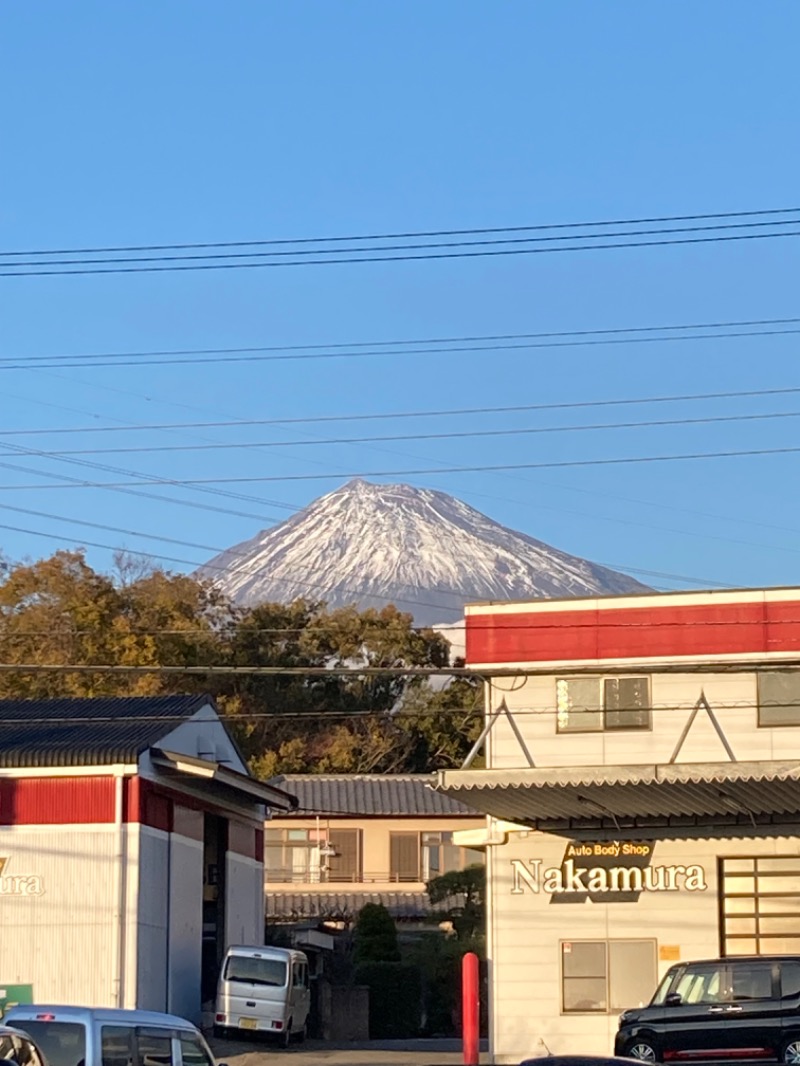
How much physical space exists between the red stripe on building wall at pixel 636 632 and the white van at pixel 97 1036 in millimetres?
17324

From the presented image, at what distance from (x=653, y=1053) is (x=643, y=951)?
20.6 feet

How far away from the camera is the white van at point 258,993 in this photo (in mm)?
38812

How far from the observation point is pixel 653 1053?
27062 mm

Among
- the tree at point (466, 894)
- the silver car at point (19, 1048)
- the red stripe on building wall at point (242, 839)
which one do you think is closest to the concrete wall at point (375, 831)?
the tree at point (466, 894)

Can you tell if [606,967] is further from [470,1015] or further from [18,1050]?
[18,1050]

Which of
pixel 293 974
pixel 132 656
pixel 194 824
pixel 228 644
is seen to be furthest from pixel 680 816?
pixel 228 644

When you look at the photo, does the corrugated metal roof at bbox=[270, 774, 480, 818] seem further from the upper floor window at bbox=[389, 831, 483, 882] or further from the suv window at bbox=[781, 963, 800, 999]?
the suv window at bbox=[781, 963, 800, 999]

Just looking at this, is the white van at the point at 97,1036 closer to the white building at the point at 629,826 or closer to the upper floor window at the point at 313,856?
the white building at the point at 629,826

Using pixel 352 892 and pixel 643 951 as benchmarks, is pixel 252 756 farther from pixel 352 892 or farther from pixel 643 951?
pixel 643 951

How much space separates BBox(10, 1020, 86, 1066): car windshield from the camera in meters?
16.9

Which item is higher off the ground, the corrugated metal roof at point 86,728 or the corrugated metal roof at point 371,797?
the corrugated metal roof at point 86,728

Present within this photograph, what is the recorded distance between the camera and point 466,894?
55781mm

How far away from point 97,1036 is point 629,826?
18.2 m

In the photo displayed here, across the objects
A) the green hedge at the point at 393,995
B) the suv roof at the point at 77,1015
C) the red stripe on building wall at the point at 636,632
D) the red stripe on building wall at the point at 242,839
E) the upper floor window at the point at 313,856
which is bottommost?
the green hedge at the point at 393,995
